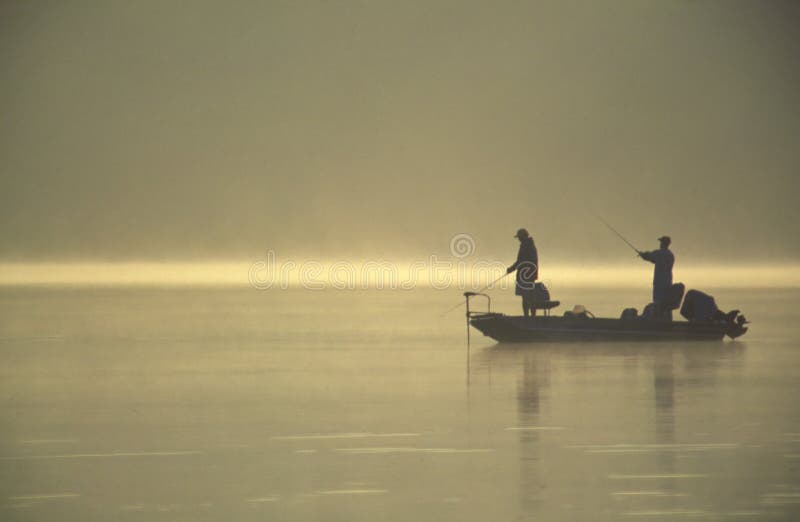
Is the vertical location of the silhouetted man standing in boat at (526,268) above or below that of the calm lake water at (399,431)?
above

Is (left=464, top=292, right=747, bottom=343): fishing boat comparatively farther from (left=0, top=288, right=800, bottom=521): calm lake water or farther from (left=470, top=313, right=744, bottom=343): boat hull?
(left=0, top=288, right=800, bottom=521): calm lake water

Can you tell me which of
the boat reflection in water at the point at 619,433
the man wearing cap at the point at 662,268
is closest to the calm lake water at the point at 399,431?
the boat reflection in water at the point at 619,433

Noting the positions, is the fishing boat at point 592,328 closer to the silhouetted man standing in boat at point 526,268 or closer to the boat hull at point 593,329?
the boat hull at point 593,329

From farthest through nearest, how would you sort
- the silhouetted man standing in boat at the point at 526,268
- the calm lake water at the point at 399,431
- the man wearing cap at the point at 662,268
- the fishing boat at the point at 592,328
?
the silhouetted man standing in boat at the point at 526,268, the fishing boat at the point at 592,328, the man wearing cap at the point at 662,268, the calm lake water at the point at 399,431

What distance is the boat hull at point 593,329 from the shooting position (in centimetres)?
2147

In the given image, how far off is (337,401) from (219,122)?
117 m

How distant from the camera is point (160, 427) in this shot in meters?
12.2

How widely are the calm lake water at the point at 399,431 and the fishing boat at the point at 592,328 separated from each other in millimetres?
289

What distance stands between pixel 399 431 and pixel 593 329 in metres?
10.3

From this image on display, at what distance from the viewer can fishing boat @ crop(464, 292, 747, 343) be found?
21.5m

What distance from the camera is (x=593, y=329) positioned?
2167 cm

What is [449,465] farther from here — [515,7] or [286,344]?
[515,7]

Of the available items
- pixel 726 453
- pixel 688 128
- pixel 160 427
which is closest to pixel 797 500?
Answer: pixel 726 453

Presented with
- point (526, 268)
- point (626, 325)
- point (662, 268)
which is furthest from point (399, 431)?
point (662, 268)
